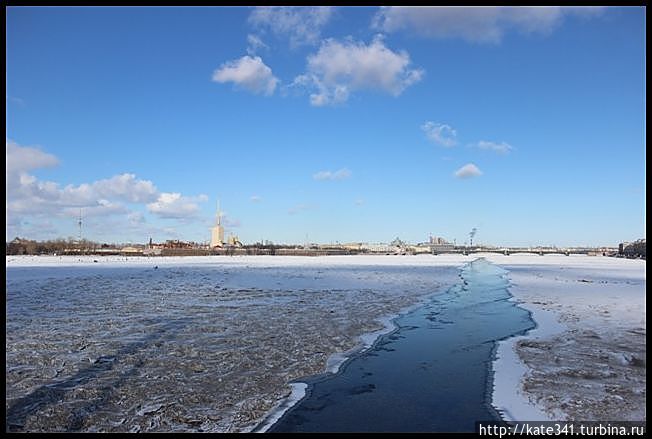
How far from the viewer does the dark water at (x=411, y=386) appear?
211 inches

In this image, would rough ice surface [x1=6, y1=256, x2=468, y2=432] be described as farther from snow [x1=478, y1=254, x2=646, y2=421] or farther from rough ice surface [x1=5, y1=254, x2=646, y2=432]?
snow [x1=478, y1=254, x2=646, y2=421]

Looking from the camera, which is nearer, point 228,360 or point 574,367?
point 574,367

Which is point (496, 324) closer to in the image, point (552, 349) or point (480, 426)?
point (552, 349)

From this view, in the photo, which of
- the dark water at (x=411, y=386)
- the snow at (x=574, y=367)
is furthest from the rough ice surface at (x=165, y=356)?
the snow at (x=574, y=367)

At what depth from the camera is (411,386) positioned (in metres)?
6.77

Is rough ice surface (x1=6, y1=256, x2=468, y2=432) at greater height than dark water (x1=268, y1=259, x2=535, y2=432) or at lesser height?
greater

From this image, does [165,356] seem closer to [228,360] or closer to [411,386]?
[228,360]

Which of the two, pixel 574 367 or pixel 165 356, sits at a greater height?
pixel 165 356

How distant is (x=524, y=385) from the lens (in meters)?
6.75

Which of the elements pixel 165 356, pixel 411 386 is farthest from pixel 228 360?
pixel 411 386

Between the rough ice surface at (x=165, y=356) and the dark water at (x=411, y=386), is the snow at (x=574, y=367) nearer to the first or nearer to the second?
the dark water at (x=411, y=386)

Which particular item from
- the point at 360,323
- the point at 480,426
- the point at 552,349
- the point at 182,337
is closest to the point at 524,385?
the point at 480,426

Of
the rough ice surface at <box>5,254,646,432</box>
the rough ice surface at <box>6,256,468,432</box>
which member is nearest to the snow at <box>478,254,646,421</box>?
the rough ice surface at <box>5,254,646,432</box>

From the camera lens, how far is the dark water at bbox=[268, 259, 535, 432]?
5.37m
